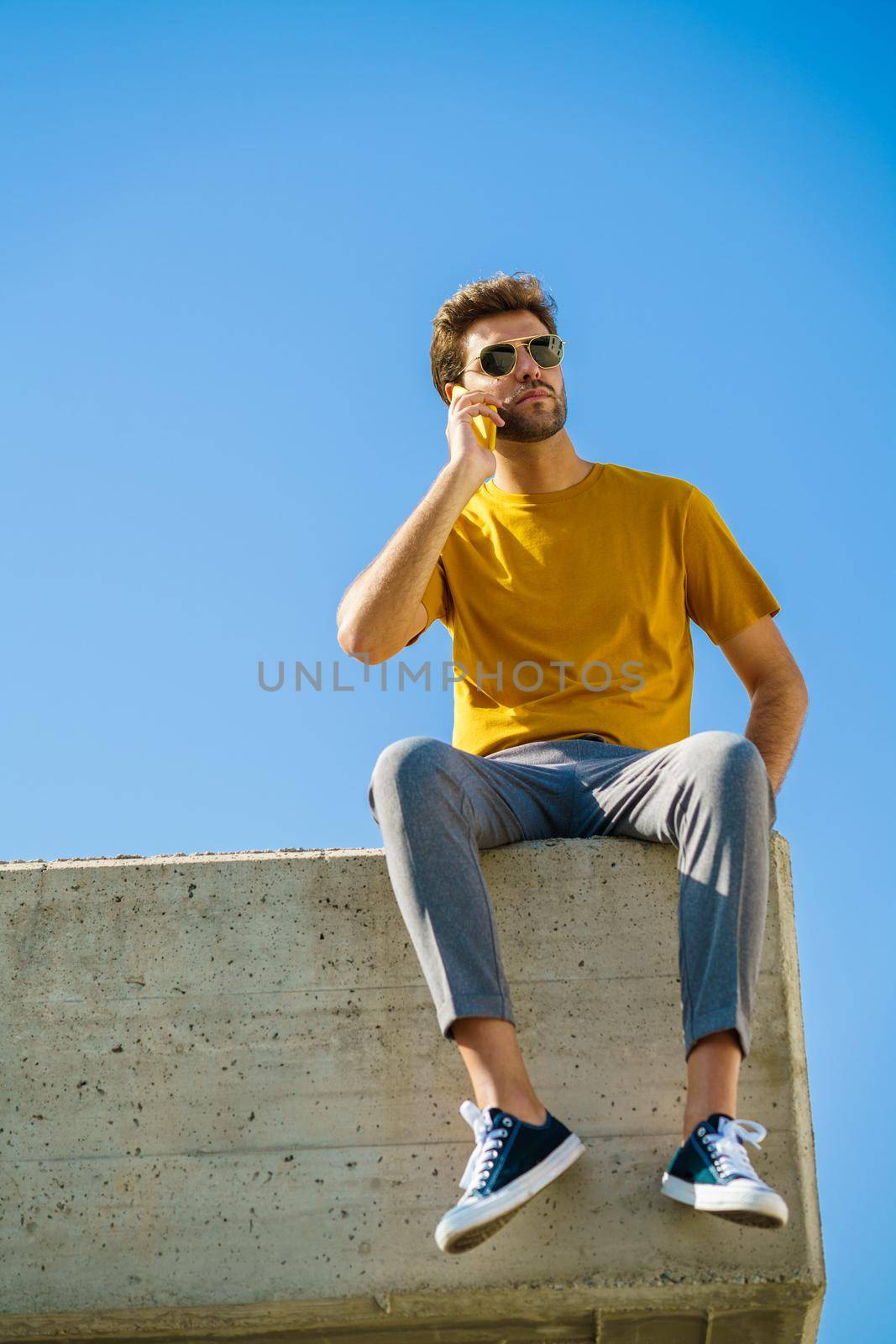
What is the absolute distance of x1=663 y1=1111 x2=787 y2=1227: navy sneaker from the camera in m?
2.36

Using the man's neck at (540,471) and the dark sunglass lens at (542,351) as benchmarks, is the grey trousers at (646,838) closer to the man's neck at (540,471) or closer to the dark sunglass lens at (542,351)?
the man's neck at (540,471)

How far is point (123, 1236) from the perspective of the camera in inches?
116

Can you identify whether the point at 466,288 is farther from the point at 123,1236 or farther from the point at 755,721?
the point at 123,1236

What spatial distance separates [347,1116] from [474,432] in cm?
178

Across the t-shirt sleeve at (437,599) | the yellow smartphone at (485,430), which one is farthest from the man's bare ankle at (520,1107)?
the yellow smartphone at (485,430)

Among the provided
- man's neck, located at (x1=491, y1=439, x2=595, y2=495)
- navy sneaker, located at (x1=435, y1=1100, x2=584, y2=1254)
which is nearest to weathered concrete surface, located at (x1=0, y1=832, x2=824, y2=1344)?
navy sneaker, located at (x1=435, y1=1100, x2=584, y2=1254)

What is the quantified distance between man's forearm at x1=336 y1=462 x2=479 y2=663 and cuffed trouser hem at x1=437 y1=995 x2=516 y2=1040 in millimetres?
1061

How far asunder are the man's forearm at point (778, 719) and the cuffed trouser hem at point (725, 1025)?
893 mm

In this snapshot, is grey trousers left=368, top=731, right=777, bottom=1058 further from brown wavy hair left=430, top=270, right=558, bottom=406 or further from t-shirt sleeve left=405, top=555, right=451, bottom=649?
brown wavy hair left=430, top=270, right=558, bottom=406

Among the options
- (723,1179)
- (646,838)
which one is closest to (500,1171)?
(723,1179)

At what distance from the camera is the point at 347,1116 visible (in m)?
2.98

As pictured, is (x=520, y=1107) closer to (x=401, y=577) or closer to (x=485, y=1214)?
(x=485, y=1214)

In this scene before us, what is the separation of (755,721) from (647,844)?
0.58 metres

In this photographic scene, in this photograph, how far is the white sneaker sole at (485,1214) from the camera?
2400 mm
